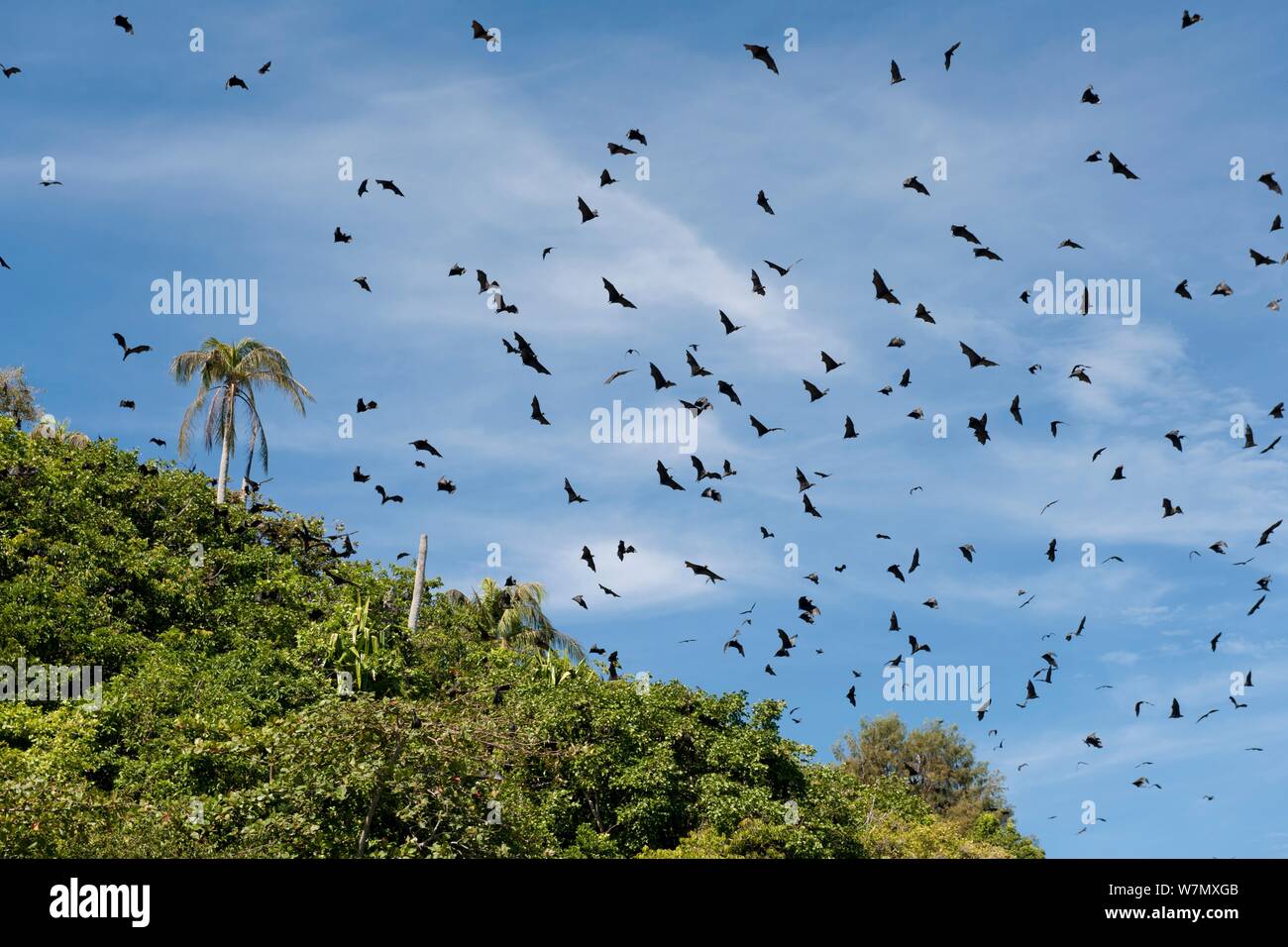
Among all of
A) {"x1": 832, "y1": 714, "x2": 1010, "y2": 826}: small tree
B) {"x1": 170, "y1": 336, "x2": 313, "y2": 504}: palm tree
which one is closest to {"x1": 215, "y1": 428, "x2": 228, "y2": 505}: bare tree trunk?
{"x1": 170, "y1": 336, "x2": 313, "y2": 504}: palm tree

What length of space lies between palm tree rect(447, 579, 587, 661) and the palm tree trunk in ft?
30.4

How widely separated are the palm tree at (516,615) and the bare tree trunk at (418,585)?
2.52m

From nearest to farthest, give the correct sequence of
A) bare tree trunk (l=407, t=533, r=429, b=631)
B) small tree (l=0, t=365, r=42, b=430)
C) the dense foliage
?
the dense foliage
bare tree trunk (l=407, t=533, r=429, b=631)
small tree (l=0, t=365, r=42, b=430)

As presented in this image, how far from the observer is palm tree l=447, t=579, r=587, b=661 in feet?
135

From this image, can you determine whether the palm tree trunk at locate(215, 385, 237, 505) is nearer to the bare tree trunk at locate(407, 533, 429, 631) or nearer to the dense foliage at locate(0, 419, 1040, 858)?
the dense foliage at locate(0, 419, 1040, 858)

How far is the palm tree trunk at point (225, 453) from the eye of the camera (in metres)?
41.8

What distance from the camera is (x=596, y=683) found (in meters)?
29.5

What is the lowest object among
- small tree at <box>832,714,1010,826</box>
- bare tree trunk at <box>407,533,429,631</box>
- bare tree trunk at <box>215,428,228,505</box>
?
small tree at <box>832,714,1010,826</box>

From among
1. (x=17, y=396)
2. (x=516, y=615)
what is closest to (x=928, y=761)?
(x=516, y=615)

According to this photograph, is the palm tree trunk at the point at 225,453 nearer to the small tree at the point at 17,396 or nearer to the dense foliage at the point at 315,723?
the dense foliage at the point at 315,723

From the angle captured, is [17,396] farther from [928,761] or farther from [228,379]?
[928,761]
